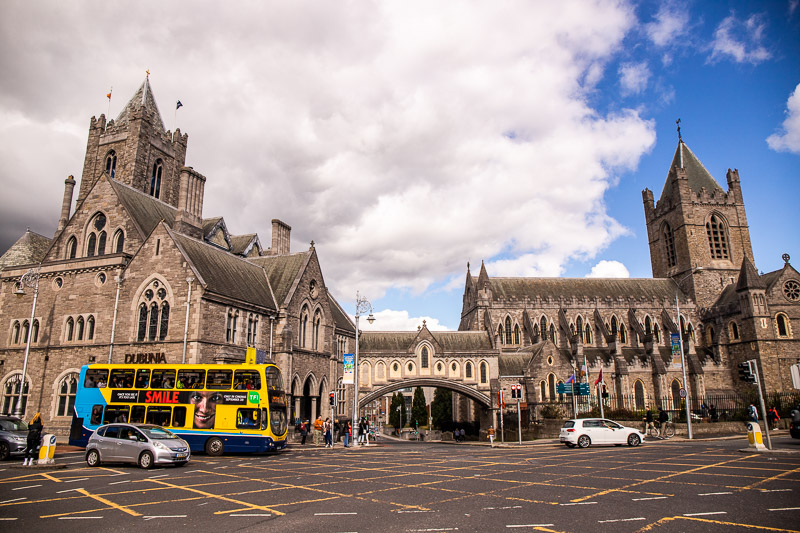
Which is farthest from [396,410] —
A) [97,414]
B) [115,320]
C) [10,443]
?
[10,443]

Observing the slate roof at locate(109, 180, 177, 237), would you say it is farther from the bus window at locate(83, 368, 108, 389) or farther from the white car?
the white car

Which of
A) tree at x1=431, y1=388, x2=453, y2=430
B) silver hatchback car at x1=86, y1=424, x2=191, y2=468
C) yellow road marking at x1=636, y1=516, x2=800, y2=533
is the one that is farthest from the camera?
tree at x1=431, y1=388, x2=453, y2=430

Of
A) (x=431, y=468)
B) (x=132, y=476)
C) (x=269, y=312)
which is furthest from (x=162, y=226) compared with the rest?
(x=431, y=468)

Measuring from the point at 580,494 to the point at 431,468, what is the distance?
6860 millimetres

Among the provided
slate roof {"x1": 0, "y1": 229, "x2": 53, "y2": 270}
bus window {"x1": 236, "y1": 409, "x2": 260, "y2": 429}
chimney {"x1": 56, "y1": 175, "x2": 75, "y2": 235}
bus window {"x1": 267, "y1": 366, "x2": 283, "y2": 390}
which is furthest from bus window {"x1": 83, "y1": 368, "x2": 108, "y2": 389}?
slate roof {"x1": 0, "y1": 229, "x2": 53, "y2": 270}

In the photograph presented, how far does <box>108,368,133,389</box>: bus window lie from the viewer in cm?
2320

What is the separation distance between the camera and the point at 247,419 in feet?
73.9

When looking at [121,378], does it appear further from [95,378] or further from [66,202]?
[66,202]

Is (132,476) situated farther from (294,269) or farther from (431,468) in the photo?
(294,269)

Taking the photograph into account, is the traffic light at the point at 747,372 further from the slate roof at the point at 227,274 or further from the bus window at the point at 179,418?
the slate roof at the point at 227,274

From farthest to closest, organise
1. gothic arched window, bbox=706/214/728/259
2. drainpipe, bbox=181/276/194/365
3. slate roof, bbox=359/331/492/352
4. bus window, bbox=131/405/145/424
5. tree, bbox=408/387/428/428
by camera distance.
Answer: tree, bbox=408/387/428/428, gothic arched window, bbox=706/214/728/259, slate roof, bbox=359/331/492/352, drainpipe, bbox=181/276/194/365, bus window, bbox=131/405/145/424

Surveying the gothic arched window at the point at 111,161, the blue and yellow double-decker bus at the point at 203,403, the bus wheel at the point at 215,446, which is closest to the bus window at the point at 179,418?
the blue and yellow double-decker bus at the point at 203,403

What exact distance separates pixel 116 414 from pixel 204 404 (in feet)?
14.3

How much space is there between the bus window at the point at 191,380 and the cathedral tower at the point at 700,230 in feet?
210
